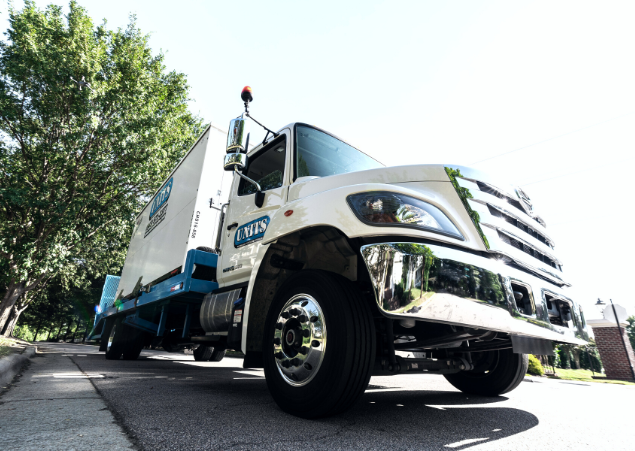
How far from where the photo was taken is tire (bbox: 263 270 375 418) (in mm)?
1957

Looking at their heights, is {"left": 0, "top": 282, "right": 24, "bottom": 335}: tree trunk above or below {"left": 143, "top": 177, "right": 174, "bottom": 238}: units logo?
below

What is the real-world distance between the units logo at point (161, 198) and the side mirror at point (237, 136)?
324 centimetres

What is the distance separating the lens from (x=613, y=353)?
11039mm

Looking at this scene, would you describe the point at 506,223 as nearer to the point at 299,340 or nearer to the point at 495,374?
the point at 299,340

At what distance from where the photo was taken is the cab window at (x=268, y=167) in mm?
3547

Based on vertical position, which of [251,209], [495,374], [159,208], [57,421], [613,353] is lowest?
[57,421]

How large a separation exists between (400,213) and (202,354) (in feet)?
26.3

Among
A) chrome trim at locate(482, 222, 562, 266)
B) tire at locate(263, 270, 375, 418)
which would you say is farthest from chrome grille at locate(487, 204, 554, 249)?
tire at locate(263, 270, 375, 418)

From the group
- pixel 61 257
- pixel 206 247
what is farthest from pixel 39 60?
pixel 206 247

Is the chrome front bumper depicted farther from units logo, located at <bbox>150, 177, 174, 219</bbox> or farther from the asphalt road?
units logo, located at <bbox>150, 177, 174, 219</bbox>

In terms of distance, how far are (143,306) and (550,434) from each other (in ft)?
17.4

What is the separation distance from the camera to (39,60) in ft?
35.8

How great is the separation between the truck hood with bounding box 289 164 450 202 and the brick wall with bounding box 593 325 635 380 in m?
12.8

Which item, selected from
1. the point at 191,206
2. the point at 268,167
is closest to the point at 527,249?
the point at 268,167
